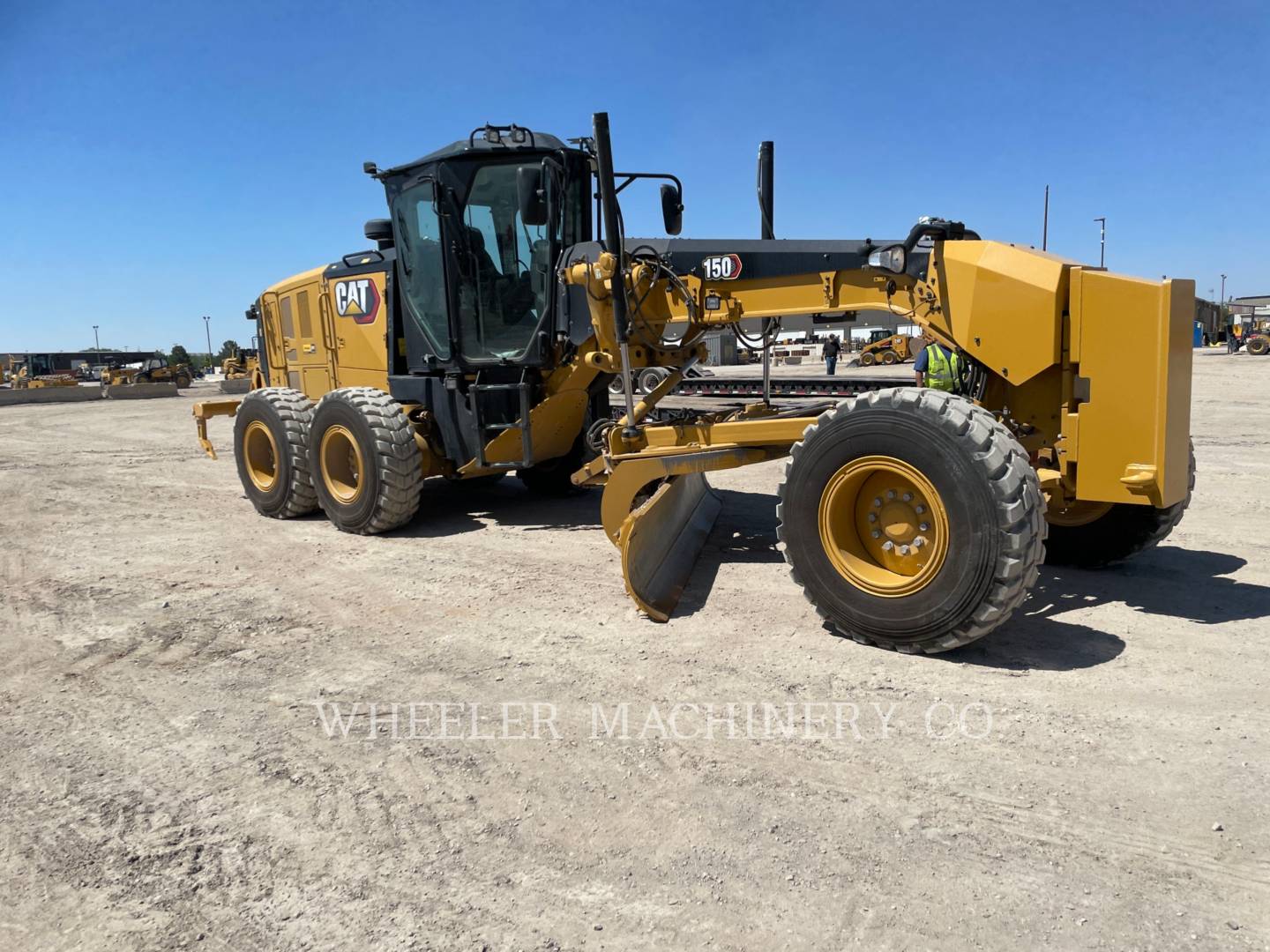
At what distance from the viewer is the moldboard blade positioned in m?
4.73

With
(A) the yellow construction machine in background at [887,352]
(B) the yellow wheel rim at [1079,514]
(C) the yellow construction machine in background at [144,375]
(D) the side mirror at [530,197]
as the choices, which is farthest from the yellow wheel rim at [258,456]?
(C) the yellow construction machine in background at [144,375]

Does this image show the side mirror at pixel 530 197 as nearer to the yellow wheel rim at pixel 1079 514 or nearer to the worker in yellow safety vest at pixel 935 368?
the worker in yellow safety vest at pixel 935 368

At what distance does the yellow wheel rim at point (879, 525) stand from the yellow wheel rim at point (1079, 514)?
4.29ft

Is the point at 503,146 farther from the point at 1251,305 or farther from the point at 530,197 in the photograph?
the point at 1251,305

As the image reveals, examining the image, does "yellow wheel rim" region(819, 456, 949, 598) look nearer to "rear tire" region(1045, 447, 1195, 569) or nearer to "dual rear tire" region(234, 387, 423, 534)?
"rear tire" region(1045, 447, 1195, 569)

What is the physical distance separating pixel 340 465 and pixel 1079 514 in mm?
5575

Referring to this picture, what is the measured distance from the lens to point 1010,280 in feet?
13.5

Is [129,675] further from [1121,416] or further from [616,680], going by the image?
[1121,416]

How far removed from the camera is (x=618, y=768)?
3.13 m

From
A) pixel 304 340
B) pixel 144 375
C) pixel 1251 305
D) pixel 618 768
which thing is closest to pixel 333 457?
pixel 304 340

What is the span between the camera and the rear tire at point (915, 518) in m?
3.67

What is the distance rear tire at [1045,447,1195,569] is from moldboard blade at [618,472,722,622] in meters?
2.22

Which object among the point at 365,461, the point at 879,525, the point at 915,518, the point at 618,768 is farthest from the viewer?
the point at 365,461

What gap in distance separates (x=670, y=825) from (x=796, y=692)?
1.12 meters
